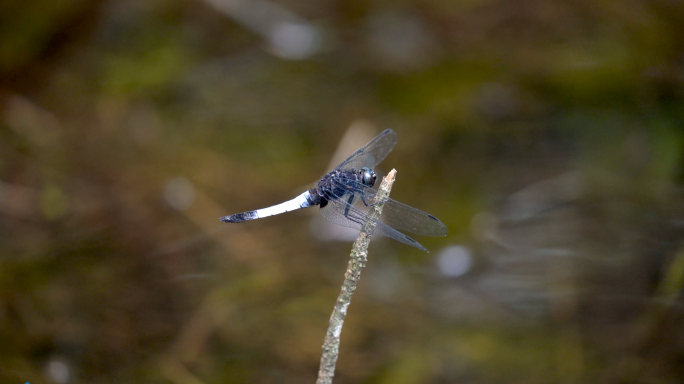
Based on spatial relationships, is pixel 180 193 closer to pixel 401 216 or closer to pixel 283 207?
pixel 283 207

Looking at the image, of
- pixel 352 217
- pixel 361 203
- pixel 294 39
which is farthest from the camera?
pixel 294 39

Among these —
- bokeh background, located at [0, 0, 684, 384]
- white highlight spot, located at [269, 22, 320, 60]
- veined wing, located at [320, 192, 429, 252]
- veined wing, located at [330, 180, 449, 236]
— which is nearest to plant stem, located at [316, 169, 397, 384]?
veined wing, located at [320, 192, 429, 252]

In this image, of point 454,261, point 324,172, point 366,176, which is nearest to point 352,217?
point 366,176

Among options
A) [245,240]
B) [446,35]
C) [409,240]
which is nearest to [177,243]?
[245,240]

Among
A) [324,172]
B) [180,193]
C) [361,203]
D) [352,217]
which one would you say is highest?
[324,172]

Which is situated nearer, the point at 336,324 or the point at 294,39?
the point at 336,324

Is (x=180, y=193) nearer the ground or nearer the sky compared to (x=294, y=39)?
nearer the ground

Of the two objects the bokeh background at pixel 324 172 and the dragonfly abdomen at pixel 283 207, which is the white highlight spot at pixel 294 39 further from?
the dragonfly abdomen at pixel 283 207

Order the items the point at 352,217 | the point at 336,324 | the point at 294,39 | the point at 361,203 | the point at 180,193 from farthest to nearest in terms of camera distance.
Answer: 1. the point at 294,39
2. the point at 180,193
3. the point at 361,203
4. the point at 352,217
5. the point at 336,324
